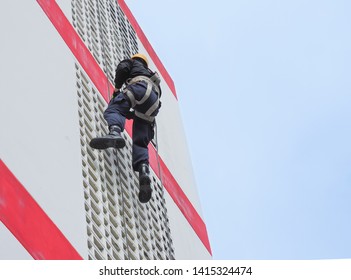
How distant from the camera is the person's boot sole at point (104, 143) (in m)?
6.36

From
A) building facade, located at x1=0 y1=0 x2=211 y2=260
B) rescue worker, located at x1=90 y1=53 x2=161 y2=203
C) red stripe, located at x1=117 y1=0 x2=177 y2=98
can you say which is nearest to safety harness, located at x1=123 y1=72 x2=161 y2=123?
rescue worker, located at x1=90 y1=53 x2=161 y2=203

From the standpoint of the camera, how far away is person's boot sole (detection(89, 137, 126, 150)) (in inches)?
250

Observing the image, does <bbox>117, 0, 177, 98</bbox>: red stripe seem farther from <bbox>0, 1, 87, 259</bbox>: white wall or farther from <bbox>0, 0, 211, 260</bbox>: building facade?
<bbox>0, 1, 87, 259</bbox>: white wall

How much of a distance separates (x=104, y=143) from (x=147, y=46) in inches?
174

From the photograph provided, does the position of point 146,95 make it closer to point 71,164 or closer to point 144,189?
point 144,189

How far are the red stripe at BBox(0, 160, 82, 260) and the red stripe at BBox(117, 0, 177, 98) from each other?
5.57 m

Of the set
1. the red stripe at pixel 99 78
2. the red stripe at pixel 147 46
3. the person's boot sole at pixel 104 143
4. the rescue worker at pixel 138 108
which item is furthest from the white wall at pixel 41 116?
the red stripe at pixel 147 46

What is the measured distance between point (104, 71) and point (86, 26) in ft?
1.80

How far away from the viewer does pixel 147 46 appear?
35.0 ft

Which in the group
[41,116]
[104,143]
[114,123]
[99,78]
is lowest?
[104,143]

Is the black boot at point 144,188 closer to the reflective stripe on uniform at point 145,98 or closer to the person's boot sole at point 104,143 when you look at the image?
the person's boot sole at point 104,143

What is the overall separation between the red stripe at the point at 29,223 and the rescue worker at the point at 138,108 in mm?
1474

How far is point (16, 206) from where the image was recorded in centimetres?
498

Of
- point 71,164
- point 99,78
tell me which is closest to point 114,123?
point 71,164
